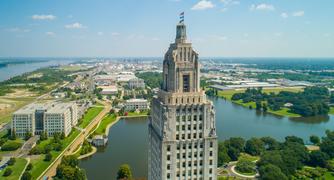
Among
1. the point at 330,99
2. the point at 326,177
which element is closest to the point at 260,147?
the point at 326,177

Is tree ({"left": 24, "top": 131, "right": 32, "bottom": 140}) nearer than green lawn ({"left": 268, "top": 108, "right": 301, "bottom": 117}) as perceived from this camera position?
Yes

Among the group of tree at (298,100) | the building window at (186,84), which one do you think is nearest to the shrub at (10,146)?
the building window at (186,84)

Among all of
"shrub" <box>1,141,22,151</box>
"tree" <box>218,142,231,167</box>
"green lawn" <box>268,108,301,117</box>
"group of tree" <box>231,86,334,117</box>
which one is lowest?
"shrub" <box>1,141,22,151</box>

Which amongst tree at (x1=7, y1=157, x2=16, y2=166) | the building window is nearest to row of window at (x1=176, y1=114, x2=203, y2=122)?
the building window

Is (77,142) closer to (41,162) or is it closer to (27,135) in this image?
(27,135)

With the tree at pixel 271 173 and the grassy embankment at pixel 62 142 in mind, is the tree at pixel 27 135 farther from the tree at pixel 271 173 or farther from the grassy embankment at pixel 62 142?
the tree at pixel 271 173

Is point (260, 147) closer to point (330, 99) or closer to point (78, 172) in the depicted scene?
point (78, 172)

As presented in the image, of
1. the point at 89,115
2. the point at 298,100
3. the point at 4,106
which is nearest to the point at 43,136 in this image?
the point at 89,115

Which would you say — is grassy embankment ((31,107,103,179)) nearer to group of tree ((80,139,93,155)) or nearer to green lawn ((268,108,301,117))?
group of tree ((80,139,93,155))
